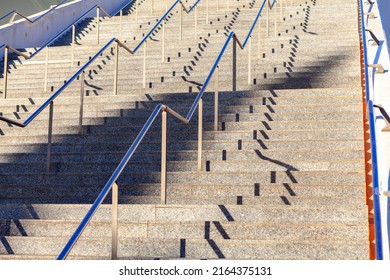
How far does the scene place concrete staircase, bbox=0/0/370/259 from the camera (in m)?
5.17

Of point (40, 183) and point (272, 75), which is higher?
point (272, 75)

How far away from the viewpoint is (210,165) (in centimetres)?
642

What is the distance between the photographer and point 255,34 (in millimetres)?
11234

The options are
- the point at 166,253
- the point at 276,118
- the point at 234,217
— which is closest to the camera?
the point at 166,253

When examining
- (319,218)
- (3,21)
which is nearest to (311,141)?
(319,218)

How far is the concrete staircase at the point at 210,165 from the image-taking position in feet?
17.0

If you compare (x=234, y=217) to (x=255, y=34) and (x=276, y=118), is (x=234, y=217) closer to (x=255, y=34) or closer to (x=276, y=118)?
(x=276, y=118)

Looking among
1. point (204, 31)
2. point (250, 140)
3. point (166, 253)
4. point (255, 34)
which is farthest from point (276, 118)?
point (204, 31)

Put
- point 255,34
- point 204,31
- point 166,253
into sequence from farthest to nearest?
point 204,31
point 255,34
point 166,253

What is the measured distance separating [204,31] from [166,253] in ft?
24.5

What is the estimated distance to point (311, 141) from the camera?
21.5 feet

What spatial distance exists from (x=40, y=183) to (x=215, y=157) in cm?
151

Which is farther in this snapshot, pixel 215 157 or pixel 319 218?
pixel 215 157

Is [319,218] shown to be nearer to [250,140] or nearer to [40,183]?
[250,140]
